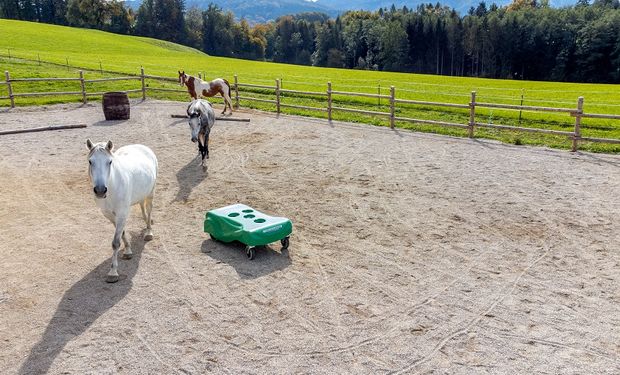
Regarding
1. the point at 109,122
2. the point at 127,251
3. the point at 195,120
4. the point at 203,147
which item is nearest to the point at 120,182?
the point at 127,251

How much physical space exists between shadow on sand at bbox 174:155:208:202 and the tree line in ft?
184

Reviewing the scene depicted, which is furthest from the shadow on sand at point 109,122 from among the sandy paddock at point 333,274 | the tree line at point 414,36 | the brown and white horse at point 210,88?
the tree line at point 414,36

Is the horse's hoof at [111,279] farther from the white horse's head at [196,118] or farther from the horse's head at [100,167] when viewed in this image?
the white horse's head at [196,118]

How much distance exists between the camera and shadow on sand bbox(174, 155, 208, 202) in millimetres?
9301

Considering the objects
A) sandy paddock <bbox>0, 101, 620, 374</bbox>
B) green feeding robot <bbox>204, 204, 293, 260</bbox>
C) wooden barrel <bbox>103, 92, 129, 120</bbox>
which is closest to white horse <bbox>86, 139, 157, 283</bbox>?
sandy paddock <bbox>0, 101, 620, 374</bbox>

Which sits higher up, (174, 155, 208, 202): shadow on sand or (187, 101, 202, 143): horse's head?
(187, 101, 202, 143): horse's head

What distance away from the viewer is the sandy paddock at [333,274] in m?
4.56

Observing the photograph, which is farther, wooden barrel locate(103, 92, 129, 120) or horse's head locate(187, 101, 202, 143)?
wooden barrel locate(103, 92, 129, 120)

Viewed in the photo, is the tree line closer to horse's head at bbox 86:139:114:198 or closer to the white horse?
the white horse

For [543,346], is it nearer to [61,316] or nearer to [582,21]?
[61,316]

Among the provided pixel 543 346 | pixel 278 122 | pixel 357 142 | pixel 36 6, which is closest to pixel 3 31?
pixel 36 6

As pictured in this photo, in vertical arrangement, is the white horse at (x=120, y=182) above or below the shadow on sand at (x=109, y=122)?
above

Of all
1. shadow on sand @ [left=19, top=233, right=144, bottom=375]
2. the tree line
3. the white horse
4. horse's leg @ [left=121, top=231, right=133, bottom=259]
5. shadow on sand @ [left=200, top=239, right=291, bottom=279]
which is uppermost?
the tree line

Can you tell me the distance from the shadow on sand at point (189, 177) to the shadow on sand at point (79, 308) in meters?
2.72
